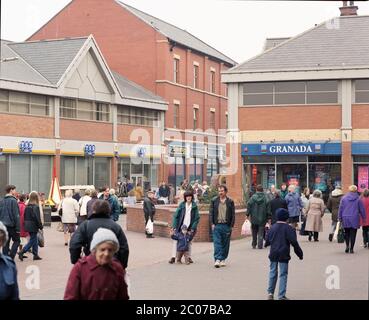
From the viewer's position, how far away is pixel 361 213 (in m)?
17.9

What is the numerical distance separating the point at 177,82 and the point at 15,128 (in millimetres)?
18402

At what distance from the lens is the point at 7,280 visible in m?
6.12

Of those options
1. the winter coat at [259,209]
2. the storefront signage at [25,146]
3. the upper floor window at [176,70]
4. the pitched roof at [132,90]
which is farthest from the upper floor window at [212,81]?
the winter coat at [259,209]

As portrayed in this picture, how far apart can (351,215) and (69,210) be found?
7.40 metres

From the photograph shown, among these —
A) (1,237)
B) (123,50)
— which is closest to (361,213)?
(1,237)

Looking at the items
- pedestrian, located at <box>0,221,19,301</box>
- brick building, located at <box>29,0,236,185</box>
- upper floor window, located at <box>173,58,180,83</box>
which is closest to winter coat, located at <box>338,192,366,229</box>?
pedestrian, located at <box>0,221,19,301</box>

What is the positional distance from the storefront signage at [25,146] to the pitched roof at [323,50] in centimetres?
→ 1066

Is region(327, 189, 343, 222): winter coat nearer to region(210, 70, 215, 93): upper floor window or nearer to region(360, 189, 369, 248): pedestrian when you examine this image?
region(360, 189, 369, 248): pedestrian

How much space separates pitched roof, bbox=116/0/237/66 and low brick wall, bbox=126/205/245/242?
2762 cm

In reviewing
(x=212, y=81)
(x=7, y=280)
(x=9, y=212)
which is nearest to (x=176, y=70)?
(x=212, y=81)

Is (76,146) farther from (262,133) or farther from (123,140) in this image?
(262,133)

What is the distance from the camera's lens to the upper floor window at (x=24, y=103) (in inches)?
1463

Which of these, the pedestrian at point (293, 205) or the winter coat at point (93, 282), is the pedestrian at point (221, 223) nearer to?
the pedestrian at point (293, 205)

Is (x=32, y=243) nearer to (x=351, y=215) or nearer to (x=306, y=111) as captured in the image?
(x=351, y=215)
